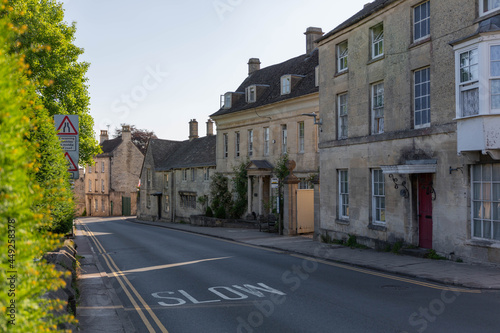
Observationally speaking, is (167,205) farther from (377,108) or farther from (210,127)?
(377,108)

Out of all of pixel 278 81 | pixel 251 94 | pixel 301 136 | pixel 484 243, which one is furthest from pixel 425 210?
pixel 251 94

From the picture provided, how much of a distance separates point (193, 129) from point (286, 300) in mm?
50736

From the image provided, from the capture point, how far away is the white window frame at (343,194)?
71.3 ft

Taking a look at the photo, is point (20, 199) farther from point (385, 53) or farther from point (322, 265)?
point (385, 53)

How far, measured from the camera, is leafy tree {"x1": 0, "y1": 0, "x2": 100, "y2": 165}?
2738 cm

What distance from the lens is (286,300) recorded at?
10.8 m

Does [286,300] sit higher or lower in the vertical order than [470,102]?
lower

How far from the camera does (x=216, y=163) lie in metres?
43.1

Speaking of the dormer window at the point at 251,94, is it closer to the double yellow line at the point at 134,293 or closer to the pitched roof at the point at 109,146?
the double yellow line at the point at 134,293

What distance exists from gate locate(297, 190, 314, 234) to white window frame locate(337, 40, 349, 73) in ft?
24.9

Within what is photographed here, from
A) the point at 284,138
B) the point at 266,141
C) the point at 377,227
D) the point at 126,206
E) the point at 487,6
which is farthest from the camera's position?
the point at 126,206

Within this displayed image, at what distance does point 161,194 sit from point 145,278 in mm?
42786

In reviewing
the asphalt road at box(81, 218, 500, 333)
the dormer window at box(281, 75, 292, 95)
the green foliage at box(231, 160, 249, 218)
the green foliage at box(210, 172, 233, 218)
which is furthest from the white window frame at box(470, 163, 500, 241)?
the green foliage at box(210, 172, 233, 218)

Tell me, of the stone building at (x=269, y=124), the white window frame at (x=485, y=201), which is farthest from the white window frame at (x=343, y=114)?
the white window frame at (x=485, y=201)
